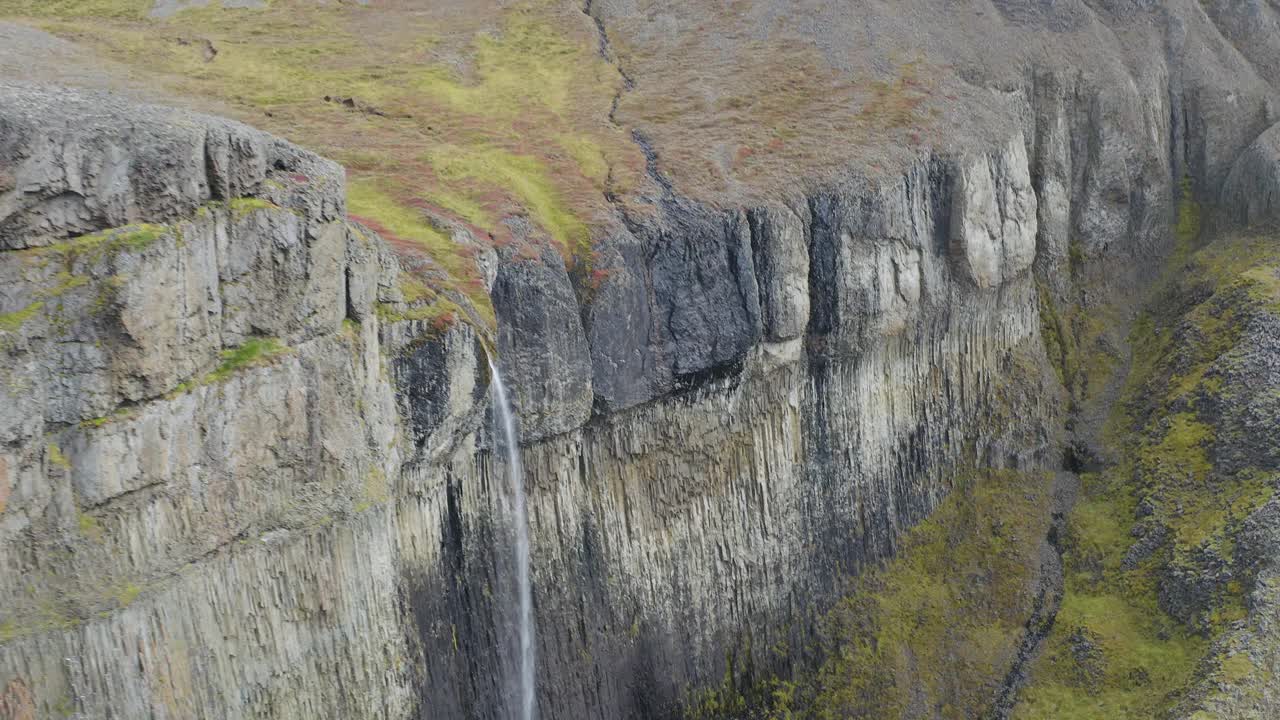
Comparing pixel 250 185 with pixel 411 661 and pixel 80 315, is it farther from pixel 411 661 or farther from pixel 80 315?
pixel 411 661

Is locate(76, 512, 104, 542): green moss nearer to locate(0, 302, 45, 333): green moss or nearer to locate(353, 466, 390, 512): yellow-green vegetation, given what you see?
locate(0, 302, 45, 333): green moss

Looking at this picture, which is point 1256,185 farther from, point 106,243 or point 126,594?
point 126,594

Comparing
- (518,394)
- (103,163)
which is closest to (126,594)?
(103,163)

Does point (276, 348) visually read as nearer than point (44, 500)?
No

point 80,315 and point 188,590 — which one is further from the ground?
point 80,315

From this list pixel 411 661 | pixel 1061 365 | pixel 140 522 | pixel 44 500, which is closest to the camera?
pixel 44 500

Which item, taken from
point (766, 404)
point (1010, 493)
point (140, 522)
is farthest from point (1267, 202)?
point (140, 522)

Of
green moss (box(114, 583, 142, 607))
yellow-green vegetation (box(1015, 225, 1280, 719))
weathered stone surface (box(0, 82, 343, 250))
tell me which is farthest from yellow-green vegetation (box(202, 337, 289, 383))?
yellow-green vegetation (box(1015, 225, 1280, 719))
